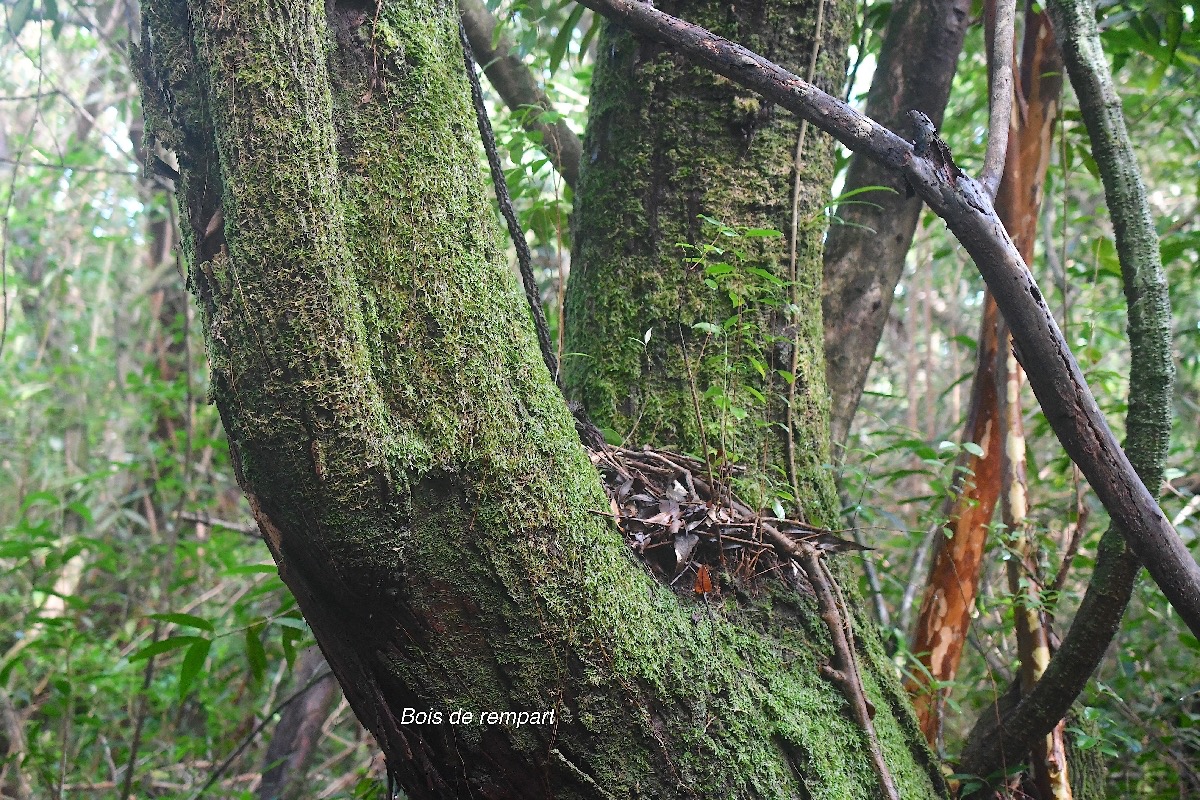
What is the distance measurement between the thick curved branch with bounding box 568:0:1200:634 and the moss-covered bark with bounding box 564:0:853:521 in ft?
1.13

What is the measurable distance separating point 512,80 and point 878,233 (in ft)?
4.60

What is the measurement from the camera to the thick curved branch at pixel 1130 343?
62.7 inches

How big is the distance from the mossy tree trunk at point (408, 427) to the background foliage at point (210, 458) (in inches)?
28.6

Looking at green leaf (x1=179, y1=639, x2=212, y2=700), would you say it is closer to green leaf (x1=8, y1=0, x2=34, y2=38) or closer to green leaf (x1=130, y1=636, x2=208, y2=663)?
green leaf (x1=130, y1=636, x2=208, y2=663)

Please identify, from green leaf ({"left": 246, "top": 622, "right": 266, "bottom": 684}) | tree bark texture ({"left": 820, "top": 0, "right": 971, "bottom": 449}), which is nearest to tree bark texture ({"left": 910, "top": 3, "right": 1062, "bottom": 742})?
tree bark texture ({"left": 820, "top": 0, "right": 971, "bottom": 449})

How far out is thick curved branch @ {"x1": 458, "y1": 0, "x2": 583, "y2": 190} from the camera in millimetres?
2566

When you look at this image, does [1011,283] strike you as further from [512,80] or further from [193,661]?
[512,80]

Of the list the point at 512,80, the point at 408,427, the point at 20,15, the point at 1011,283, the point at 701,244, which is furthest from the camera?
the point at 512,80

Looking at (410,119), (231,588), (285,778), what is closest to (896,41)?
(410,119)

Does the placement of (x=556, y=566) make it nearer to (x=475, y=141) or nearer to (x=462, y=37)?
(x=475, y=141)

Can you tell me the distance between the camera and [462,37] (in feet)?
4.62

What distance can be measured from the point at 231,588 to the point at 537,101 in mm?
3938

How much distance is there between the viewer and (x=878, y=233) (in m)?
2.07

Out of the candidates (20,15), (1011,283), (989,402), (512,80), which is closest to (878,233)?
(989,402)
